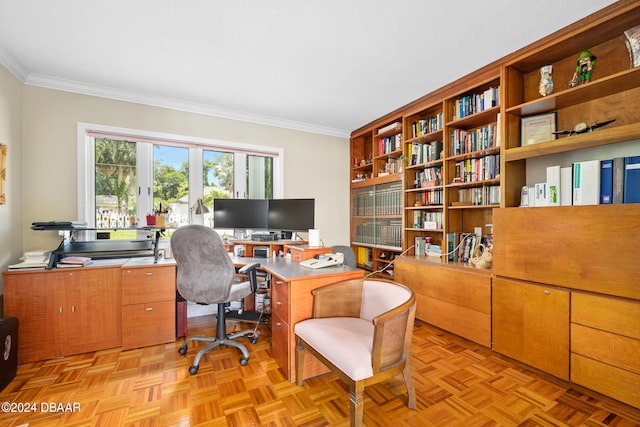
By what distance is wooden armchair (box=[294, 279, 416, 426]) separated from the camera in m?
1.40

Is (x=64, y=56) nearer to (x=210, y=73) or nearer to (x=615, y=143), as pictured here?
(x=210, y=73)

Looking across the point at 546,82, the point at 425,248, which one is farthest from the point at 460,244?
the point at 546,82

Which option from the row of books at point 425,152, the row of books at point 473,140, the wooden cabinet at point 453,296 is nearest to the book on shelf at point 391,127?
the row of books at point 425,152

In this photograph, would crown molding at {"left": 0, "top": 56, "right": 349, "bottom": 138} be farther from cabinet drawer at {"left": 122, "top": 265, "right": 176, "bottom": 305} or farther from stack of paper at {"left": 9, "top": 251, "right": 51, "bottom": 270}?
cabinet drawer at {"left": 122, "top": 265, "right": 176, "bottom": 305}

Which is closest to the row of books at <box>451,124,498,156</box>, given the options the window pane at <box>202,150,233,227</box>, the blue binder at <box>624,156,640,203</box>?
the blue binder at <box>624,156,640,203</box>

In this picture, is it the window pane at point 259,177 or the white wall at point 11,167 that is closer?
the white wall at point 11,167

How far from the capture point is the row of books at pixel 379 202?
3590mm

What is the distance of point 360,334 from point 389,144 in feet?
9.28

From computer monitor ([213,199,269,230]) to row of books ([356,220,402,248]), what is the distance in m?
1.64

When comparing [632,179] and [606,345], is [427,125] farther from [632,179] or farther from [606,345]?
[606,345]

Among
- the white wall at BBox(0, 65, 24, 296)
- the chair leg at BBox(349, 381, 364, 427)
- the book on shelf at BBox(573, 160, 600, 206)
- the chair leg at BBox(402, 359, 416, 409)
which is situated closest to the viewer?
the chair leg at BBox(349, 381, 364, 427)

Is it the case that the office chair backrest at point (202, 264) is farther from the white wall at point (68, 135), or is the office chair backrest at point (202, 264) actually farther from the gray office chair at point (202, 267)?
the white wall at point (68, 135)

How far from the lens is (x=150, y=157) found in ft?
10.4

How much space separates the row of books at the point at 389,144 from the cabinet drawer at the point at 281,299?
8.00 feet
